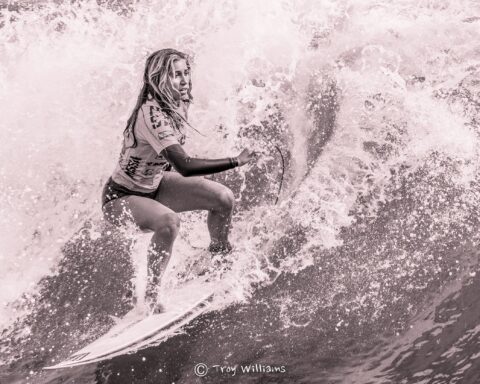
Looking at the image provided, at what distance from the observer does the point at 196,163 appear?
129 inches

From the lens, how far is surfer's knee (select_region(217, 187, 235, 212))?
149 inches

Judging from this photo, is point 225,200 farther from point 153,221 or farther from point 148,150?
point 148,150

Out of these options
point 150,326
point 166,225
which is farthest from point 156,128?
point 150,326

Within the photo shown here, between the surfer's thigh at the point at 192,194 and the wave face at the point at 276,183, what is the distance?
0.63m

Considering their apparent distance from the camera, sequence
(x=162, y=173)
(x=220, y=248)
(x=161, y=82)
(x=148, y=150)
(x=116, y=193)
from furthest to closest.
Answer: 1. (x=220, y=248)
2. (x=162, y=173)
3. (x=116, y=193)
4. (x=148, y=150)
5. (x=161, y=82)

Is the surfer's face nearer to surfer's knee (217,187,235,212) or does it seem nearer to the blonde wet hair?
the blonde wet hair

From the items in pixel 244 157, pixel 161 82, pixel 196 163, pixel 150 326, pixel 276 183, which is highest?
pixel 161 82

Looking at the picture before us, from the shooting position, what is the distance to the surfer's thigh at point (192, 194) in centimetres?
380

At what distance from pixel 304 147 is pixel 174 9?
2.01 metres

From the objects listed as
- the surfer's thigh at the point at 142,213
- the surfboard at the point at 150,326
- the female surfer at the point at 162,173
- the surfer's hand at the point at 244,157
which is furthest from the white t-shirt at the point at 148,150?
the surfboard at the point at 150,326

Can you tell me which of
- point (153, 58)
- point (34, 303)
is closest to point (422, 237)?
point (153, 58)

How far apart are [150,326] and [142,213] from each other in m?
0.70

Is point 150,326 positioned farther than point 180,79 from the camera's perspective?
Yes

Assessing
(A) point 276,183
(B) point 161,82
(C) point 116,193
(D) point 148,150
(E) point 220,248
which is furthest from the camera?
(A) point 276,183
